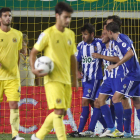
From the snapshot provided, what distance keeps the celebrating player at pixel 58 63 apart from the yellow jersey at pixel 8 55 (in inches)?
42.8

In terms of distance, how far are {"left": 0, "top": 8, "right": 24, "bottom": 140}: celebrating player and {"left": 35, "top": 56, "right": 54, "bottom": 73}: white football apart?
1.20 metres

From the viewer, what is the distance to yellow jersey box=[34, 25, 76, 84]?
4156 millimetres

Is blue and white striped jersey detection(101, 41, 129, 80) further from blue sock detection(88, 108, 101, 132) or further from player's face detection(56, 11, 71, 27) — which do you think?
player's face detection(56, 11, 71, 27)

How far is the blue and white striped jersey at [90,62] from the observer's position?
6324 mm

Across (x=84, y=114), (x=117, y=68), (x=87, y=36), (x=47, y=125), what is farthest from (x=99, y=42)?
(x=47, y=125)

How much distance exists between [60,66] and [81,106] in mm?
2779

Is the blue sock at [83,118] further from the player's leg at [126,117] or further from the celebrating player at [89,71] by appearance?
the player's leg at [126,117]

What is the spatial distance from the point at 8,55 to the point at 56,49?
1219 millimetres

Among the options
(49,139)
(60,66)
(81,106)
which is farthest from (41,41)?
(81,106)

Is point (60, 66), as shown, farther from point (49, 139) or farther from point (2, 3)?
point (2, 3)

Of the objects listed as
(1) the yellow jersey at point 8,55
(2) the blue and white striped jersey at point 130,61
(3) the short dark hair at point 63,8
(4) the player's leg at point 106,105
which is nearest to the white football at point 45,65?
(3) the short dark hair at point 63,8

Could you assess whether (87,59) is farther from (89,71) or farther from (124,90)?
(124,90)

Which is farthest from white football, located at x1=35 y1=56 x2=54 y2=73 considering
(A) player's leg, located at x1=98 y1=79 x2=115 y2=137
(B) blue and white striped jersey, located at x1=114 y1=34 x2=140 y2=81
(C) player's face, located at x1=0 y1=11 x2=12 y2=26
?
(A) player's leg, located at x1=98 y1=79 x2=115 y2=137

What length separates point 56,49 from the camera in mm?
4180
